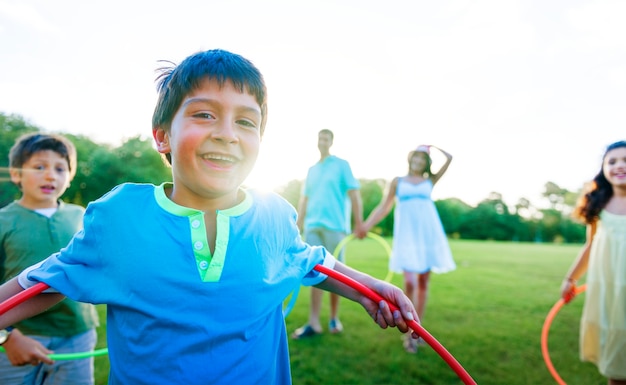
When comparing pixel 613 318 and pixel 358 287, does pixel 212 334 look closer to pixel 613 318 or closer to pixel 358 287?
pixel 358 287

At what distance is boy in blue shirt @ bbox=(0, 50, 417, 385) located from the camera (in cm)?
140

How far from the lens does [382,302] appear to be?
5.60ft

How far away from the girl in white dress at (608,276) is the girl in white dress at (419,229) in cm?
164

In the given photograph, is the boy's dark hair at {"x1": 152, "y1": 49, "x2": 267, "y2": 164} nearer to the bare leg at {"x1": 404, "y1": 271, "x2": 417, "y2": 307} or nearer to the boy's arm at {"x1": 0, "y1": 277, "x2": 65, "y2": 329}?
the boy's arm at {"x1": 0, "y1": 277, "x2": 65, "y2": 329}

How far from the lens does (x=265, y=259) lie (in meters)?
1.58

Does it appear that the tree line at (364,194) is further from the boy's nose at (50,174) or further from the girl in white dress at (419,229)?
the girl in white dress at (419,229)

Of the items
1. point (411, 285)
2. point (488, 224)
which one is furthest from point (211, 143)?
point (488, 224)

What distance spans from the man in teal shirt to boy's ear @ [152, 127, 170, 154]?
3.79 metres

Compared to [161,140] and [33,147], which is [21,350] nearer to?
[33,147]

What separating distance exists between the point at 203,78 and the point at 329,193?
3953mm

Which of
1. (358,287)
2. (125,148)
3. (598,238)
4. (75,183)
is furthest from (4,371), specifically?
(125,148)

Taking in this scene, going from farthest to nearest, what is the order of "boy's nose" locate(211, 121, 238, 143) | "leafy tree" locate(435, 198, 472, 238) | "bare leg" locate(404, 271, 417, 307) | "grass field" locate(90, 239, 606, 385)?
1. "leafy tree" locate(435, 198, 472, 238)
2. "bare leg" locate(404, 271, 417, 307)
3. "grass field" locate(90, 239, 606, 385)
4. "boy's nose" locate(211, 121, 238, 143)

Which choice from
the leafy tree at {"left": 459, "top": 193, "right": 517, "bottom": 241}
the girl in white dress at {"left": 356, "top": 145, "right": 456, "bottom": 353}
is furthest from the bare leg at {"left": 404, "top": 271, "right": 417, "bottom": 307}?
the leafy tree at {"left": 459, "top": 193, "right": 517, "bottom": 241}

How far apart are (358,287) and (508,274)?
42.1 ft
